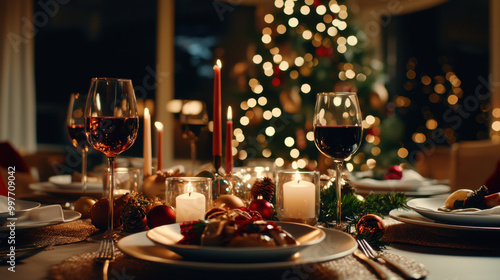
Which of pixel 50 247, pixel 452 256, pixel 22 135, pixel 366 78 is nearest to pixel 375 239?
pixel 452 256

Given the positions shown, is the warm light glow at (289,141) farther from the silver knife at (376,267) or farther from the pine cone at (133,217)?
the silver knife at (376,267)

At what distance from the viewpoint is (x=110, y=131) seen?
0.95 metres

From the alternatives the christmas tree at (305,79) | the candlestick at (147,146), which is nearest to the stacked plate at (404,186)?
the candlestick at (147,146)

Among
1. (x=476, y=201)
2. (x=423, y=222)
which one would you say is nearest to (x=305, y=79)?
(x=476, y=201)

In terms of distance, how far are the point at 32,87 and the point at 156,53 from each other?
1.58 metres

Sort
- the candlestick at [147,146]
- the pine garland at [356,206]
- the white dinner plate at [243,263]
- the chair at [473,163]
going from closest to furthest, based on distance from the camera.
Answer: the white dinner plate at [243,263] < the pine garland at [356,206] < the candlestick at [147,146] < the chair at [473,163]

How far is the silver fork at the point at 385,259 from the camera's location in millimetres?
653

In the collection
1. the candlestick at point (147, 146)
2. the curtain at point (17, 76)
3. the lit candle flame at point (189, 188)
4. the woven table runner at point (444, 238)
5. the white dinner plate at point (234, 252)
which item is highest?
the curtain at point (17, 76)

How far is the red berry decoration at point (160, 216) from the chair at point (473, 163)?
5.45 ft

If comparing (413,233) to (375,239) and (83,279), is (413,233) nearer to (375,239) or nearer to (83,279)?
(375,239)

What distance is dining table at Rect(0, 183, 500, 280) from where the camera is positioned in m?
0.65

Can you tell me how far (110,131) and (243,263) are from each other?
1.45 ft

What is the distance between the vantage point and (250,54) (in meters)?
5.52

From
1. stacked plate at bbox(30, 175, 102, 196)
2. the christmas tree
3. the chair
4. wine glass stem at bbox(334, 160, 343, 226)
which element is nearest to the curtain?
the christmas tree
